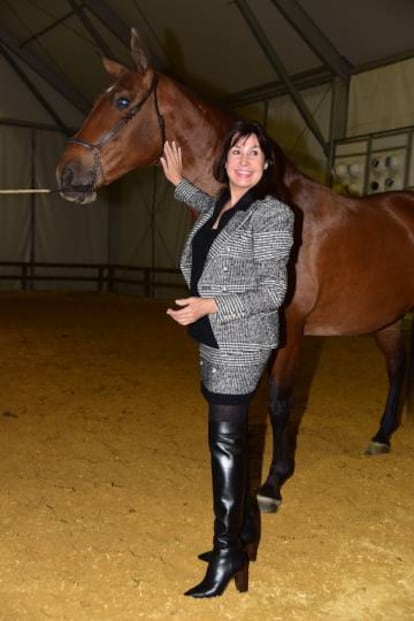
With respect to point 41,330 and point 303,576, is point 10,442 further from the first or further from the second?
point 41,330

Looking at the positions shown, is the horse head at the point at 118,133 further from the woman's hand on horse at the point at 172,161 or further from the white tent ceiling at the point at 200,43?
the white tent ceiling at the point at 200,43

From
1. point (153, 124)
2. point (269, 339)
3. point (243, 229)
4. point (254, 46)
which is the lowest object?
point (269, 339)

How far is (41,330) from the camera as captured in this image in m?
8.13

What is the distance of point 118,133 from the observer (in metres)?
2.67

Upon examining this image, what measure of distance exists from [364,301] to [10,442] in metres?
2.21

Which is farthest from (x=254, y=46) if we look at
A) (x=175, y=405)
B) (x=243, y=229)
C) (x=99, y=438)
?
(x=243, y=229)

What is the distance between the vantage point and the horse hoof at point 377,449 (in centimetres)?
354

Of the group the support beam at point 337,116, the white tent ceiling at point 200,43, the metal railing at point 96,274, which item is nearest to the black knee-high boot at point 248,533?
the white tent ceiling at point 200,43

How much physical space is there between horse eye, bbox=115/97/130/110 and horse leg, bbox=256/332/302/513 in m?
1.31

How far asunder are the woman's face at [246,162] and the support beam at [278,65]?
9582 mm

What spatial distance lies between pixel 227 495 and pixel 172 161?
143 cm

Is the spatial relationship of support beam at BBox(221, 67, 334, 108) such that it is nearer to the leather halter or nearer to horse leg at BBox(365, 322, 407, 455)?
horse leg at BBox(365, 322, 407, 455)

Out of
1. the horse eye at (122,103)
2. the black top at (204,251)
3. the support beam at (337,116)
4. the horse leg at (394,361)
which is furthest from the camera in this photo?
the support beam at (337,116)

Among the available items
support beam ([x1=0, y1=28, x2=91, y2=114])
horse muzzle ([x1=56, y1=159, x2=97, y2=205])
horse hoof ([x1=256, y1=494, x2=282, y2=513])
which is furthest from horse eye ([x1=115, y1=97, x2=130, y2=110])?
support beam ([x1=0, y1=28, x2=91, y2=114])
